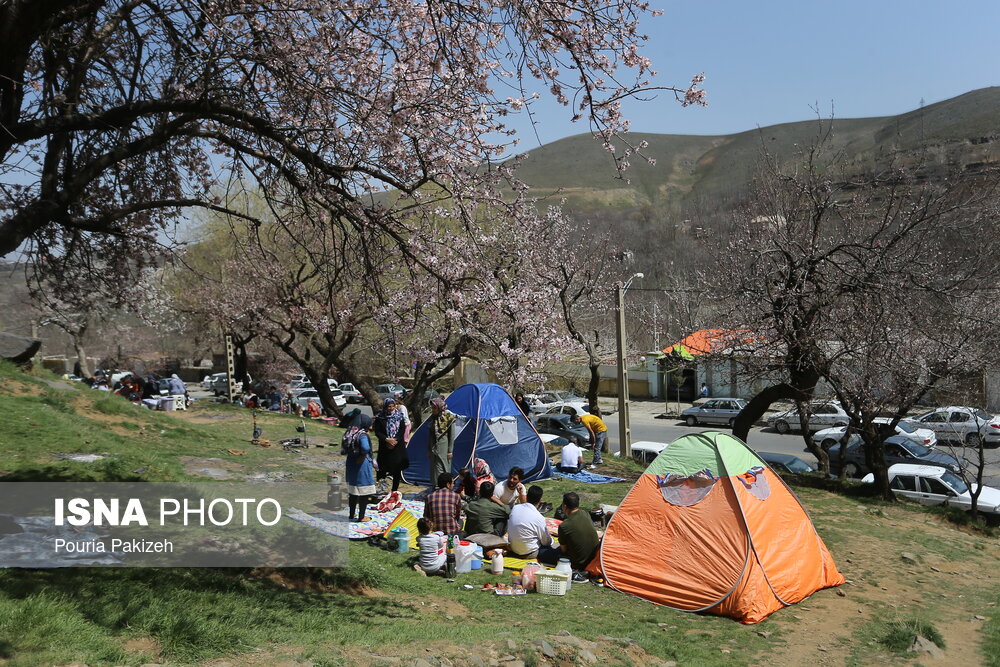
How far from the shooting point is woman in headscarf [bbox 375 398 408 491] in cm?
1063

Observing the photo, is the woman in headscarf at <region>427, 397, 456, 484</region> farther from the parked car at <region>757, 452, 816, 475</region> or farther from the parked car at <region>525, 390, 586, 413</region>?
the parked car at <region>525, 390, 586, 413</region>

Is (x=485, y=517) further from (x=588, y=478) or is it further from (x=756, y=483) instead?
(x=588, y=478)

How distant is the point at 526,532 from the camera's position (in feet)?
29.2

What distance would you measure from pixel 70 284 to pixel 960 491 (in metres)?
18.2

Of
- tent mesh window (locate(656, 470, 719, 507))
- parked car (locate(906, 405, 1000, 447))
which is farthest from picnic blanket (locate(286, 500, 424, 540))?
parked car (locate(906, 405, 1000, 447))

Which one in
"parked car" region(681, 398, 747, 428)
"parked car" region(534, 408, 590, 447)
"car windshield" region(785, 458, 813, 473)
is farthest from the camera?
"parked car" region(681, 398, 747, 428)

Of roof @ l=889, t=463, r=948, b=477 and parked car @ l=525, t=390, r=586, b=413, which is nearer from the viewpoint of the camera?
roof @ l=889, t=463, r=948, b=477

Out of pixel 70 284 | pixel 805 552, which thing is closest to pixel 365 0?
pixel 70 284

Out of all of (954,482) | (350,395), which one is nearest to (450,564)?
(954,482)

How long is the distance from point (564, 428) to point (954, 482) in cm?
1185

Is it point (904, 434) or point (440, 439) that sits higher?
point (440, 439)

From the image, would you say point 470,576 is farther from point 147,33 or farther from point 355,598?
point 147,33

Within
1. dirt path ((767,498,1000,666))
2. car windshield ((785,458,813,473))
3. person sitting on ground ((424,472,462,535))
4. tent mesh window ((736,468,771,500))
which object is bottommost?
car windshield ((785,458,813,473))

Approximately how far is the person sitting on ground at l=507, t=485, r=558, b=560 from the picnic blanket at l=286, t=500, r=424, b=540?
164 centimetres
